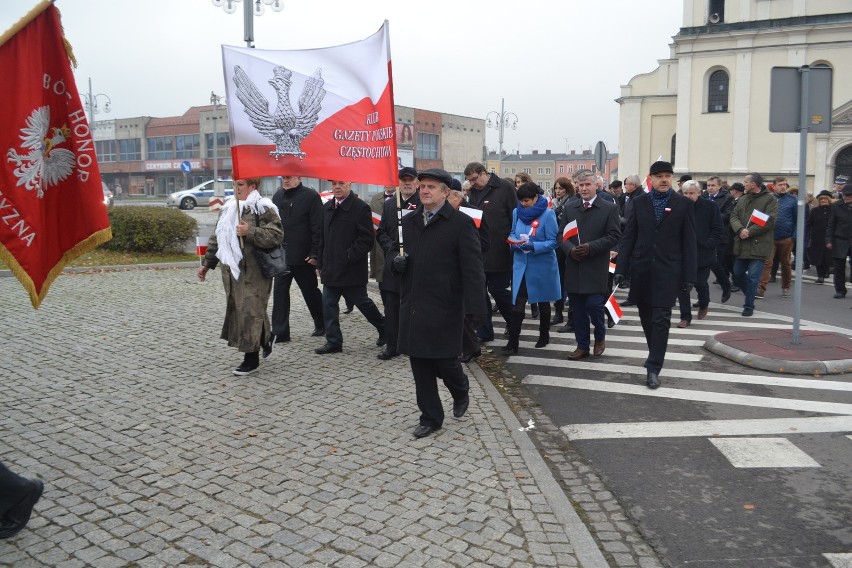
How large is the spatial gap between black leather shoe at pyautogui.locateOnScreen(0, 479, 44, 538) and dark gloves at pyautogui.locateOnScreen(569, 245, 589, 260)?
18.9 ft

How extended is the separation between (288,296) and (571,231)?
3328mm

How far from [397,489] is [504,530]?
31.5 inches

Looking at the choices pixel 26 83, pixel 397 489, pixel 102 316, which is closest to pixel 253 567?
pixel 397 489

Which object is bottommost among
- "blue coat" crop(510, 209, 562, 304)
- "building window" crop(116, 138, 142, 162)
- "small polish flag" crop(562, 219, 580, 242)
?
"blue coat" crop(510, 209, 562, 304)

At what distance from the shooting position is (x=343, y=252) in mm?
8391

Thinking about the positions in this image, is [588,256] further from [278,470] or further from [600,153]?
[600,153]

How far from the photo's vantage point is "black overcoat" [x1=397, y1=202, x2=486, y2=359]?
18.2ft

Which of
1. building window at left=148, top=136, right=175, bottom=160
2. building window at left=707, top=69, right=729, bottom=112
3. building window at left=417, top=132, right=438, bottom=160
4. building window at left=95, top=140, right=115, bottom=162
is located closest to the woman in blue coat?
building window at left=707, top=69, right=729, bottom=112

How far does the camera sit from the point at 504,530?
164 inches

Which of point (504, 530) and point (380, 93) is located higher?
point (380, 93)

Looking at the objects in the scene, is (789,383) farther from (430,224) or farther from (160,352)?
(160,352)

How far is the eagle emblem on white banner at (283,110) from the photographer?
21.0 ft

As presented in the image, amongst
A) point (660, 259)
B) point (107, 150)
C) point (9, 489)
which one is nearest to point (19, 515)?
point (9, 489)

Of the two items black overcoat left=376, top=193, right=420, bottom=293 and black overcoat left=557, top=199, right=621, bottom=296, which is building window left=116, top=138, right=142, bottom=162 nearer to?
black overcoat left=376, top=193, right=420, bottom=293
